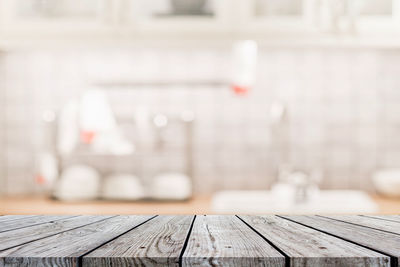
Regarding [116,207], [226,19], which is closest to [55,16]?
[226,19]

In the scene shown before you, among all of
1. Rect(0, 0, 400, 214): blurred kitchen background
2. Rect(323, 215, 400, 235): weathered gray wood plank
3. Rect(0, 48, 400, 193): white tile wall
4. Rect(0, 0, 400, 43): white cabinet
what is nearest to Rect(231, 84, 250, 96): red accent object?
Rect(0, 0, 400, 214): blurred kitchen background

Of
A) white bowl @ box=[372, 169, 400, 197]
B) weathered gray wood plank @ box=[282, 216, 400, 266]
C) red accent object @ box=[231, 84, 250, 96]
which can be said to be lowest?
white bowl @ box=[372, 169, 400, 197]

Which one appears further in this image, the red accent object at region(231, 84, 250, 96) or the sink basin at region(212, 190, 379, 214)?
the red accent object at region(231, 84, 250, 96)

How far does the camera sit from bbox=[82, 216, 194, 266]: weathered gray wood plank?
1.66 feet

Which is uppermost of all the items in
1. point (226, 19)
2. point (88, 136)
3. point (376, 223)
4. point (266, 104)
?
point (226, 19)

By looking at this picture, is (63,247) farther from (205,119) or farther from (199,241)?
(205,119)

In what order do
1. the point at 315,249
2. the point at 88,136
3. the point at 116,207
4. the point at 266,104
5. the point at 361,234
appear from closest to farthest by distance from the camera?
the point at 315,249, the point at 361,234, the point at 116,207, the point at 88,136, the point at 266,104

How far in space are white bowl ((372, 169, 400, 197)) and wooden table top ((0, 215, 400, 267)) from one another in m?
1.20

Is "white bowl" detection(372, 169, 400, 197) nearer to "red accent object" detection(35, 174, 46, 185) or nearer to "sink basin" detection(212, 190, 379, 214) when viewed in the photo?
"sink basin" detection(212, 190, 379, 214)

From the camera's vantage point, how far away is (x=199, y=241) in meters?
0.61

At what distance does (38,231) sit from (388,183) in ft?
5.56

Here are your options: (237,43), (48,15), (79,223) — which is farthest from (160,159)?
(79,223)

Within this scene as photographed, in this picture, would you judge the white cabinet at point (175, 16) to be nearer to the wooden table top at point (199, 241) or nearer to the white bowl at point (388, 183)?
the white bowl at point (388, 183)

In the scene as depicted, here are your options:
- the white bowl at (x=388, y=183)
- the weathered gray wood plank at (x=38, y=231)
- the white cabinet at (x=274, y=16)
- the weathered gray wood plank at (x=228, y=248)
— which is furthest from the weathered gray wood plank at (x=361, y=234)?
the white bowl at (x=388, y=183)
